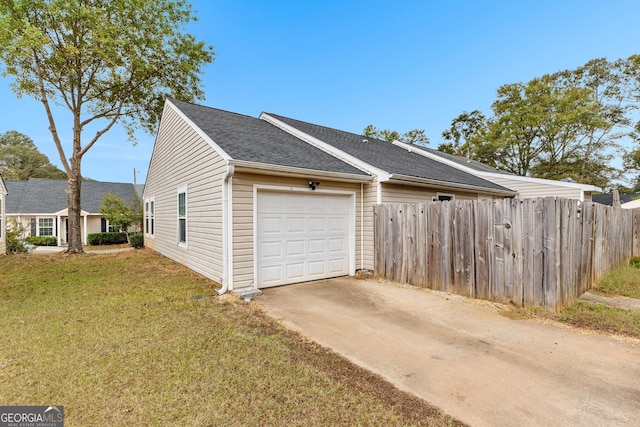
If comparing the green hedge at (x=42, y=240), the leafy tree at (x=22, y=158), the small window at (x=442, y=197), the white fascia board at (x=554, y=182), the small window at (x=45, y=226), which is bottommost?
the green hedge at (x=42, y=240)

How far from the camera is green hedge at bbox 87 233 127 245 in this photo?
19422mm

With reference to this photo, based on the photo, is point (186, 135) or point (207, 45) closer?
point (186, 135)

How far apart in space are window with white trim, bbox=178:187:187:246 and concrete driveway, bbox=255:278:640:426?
4.61 metres

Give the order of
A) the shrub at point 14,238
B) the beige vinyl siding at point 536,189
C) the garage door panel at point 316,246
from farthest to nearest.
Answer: the shrub at point 14,238 → the beige vinyl siding at point 536,189 → the garage door panel at point 316,246

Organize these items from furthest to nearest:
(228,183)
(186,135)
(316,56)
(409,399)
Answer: (316,56) < (186,135) < (228,183) < (409,399)

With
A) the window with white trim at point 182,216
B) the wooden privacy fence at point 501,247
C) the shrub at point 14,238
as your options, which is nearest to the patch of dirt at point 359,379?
the wooden privacy fence at point 501,247

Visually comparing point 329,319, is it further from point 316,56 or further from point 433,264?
point 316,56

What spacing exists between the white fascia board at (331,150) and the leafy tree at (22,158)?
42.5m

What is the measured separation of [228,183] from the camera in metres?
5.71

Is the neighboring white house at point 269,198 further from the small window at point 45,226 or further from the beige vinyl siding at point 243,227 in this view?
the small window at point 45,226

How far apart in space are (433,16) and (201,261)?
13.5 meters

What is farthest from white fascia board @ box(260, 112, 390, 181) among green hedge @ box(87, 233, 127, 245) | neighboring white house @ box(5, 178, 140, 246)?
green hedge @ box(87, 233, 127, 245)

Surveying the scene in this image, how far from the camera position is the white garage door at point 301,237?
6234 mm

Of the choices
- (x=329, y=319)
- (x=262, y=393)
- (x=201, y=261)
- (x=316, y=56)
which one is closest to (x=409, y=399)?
(x=262, y=393)
